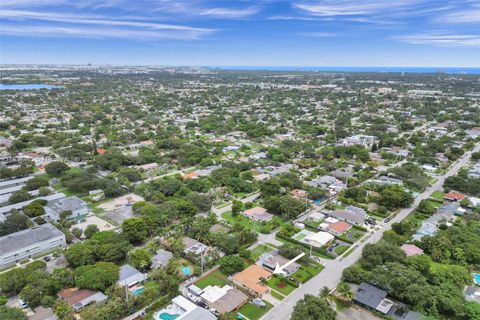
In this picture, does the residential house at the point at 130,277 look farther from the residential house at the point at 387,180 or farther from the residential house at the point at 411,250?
the residential house at the point at 387,180

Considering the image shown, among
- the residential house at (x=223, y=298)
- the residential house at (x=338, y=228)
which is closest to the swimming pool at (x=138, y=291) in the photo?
the residential house at (x=223, y=298)

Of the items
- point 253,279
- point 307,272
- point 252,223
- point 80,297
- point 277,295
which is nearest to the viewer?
point 80,297

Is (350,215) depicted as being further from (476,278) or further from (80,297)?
(80,297)

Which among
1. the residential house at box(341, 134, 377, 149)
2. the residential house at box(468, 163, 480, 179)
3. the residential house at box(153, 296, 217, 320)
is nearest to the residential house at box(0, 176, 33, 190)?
the residential house at box(153, 296, 217, 320)

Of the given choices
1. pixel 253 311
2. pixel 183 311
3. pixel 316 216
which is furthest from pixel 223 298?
pixel 316 216

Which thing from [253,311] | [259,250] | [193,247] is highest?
[193,247]
